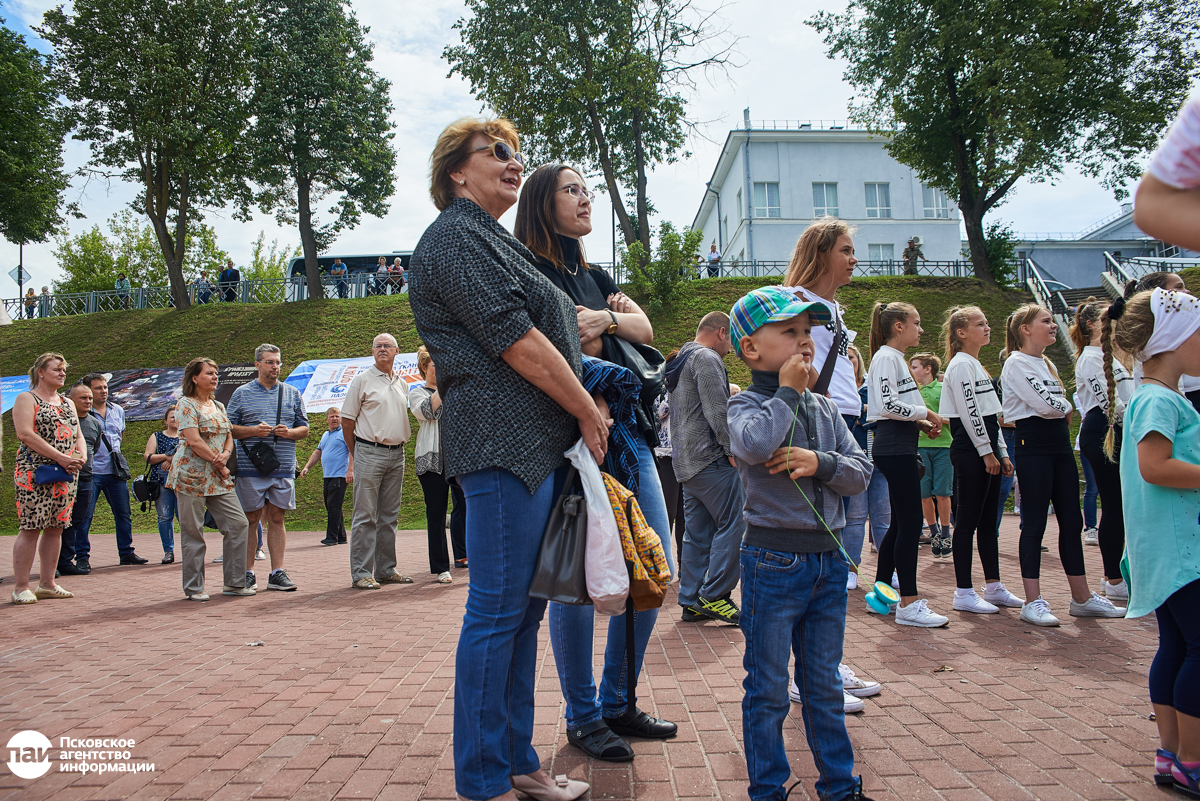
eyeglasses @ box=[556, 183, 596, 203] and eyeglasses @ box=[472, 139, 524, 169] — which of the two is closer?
eyeglasses @ box=[472, 139, 524, 169]

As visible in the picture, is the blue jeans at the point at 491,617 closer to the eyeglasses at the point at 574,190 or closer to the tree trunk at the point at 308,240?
the eyeglasses at the point at 574,190

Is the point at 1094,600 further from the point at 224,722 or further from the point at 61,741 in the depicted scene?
the point at 61,741

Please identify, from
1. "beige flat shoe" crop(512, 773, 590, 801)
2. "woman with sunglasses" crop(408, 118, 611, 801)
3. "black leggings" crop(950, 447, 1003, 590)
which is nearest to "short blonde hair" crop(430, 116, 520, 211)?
"woman with sunglasses" crop(408, 118, 611, 801)

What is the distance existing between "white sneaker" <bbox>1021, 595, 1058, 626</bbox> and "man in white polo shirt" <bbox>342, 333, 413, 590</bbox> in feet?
17.1

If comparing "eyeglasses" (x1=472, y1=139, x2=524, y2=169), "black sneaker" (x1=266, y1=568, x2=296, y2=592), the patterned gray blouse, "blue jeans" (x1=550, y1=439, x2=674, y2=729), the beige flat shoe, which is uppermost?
"eyeglasses" (x1=472, y1=139, x2=524, y2=169)

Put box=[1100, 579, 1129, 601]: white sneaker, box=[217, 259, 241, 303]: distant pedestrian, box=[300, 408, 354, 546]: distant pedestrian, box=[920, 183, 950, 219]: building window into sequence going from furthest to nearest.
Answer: box=[920, 183, 950, 219]: building window < box=[217, 259, 241, 303]: distant pedestrian < box=[300, 408, 354, 546]: distant pedestrian < box=[1100, 579, 1129, 601]: white sneaker

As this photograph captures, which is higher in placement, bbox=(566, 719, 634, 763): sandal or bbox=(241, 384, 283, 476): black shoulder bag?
bbox=(241, 384, 283, 476): black shoulder bag

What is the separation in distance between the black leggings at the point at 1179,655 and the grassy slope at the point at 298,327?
15.4 metres

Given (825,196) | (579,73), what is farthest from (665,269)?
(825,196)

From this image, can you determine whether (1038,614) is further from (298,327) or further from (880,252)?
(880,252)

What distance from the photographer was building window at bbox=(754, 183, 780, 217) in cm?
4050

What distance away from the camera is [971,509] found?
4988 mm

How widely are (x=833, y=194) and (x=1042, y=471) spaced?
38997 mm

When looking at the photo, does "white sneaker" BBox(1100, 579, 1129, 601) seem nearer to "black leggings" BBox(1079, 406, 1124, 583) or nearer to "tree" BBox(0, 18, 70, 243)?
"black leggings" BBox(1079, 406, 1124, 583)
